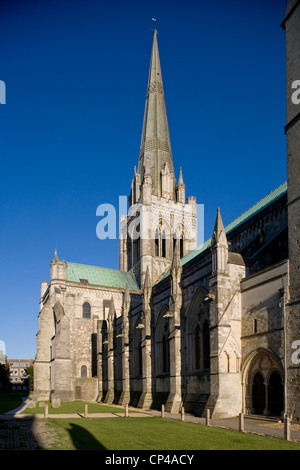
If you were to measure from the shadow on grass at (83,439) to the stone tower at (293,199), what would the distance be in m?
9.06

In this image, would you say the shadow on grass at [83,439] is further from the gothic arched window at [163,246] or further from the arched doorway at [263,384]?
the gothic arched window at [163,246]

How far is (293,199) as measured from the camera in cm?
2161

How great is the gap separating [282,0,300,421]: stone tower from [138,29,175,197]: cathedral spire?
1333 inches

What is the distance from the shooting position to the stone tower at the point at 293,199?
1966 cm

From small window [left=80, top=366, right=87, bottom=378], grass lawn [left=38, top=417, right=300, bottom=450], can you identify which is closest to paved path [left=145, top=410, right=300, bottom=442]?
grass lawn [left=38, top=417, right=300, bottom=450]

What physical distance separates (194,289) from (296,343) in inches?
406

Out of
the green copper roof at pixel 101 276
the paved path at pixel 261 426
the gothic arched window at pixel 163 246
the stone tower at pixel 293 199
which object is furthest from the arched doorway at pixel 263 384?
the gothic arched window at pixel 163 246

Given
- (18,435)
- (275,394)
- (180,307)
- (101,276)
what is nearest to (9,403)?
(180,307)

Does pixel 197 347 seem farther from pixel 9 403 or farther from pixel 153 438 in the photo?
pixel 9 403

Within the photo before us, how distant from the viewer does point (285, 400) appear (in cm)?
1967

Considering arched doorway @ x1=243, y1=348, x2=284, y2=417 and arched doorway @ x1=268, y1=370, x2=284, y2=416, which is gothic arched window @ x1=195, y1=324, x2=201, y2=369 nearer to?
arched doorway @ x1=243, y1=348, x2=284, y2=417

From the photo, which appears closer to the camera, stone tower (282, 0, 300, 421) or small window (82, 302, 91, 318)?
stone tower (282, 0, 300, 421)

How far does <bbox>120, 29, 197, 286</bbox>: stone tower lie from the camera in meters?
53.7

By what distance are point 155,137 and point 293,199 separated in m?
39.4
